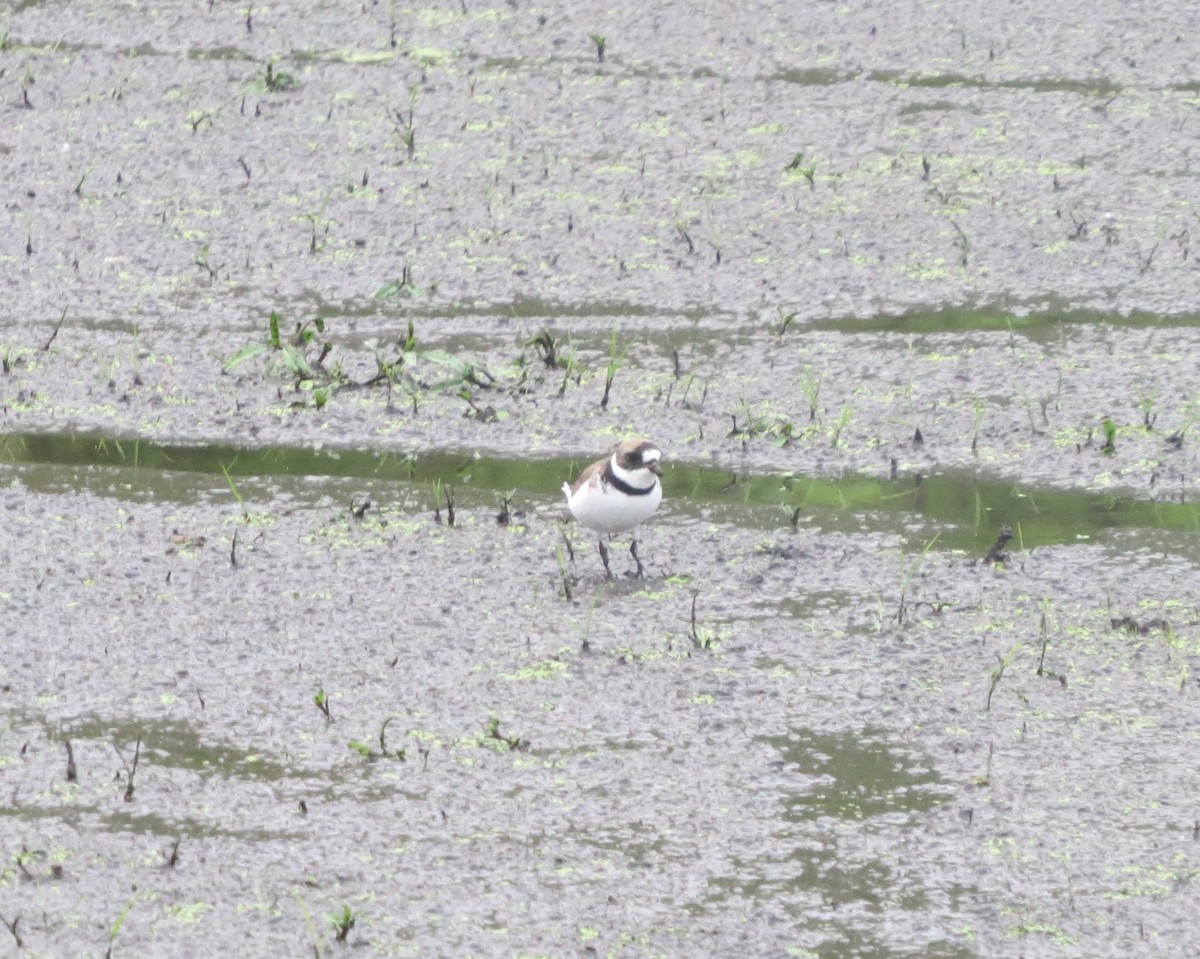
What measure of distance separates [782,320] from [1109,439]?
5.68ft

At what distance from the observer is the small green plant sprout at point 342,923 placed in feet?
14.3

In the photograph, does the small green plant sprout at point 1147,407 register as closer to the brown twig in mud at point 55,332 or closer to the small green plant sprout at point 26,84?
the brown twig in mud at point 55,332

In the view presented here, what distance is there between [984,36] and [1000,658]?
638 centimetres

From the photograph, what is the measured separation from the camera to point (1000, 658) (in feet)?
18.8

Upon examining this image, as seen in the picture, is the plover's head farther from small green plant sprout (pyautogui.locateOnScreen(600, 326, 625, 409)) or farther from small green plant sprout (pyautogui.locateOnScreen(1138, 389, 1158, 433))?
small green plant sprout (pyautogui.locateOnScreen(1138, 389, 1158, 433))

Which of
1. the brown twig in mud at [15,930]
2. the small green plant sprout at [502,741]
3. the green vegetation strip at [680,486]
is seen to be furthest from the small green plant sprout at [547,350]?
the brown twig in mud at [15,930]

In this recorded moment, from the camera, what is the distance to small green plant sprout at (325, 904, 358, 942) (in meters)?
4.35

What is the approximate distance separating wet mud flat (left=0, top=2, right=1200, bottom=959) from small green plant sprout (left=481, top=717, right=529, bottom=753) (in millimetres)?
21

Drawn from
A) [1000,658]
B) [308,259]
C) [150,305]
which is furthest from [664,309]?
[1000,658]

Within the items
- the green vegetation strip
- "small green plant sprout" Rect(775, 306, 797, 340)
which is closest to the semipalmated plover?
the green vegetation strip

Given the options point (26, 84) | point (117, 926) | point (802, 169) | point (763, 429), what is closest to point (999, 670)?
point (763, 429)

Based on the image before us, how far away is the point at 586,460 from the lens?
Result: 735cm

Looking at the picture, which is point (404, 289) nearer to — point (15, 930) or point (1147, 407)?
point (1147, 407)

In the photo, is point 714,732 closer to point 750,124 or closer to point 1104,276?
point 1104,276
